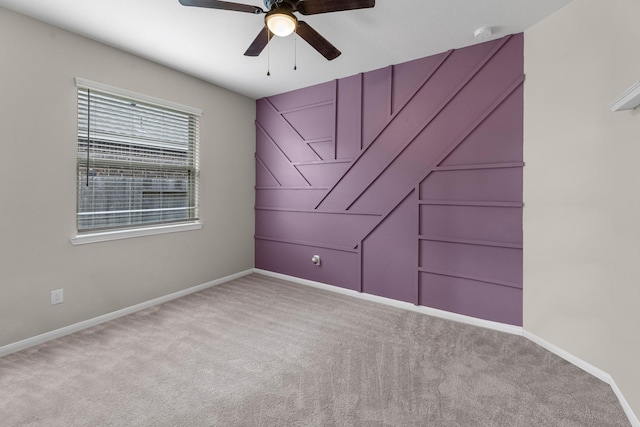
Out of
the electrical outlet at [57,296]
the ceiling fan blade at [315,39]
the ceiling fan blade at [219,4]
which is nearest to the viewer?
the ceiling fan blade at [219,4]

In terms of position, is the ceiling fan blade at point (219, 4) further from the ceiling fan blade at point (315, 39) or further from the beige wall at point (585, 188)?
the beige wall at point (585, 188)

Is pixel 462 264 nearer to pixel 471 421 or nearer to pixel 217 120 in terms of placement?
pixel 471 421

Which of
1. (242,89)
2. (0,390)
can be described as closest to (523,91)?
(242,89)

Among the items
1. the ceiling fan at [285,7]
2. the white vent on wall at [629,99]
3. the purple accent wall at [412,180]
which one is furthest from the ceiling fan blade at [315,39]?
the white vent on wall at [629,99]

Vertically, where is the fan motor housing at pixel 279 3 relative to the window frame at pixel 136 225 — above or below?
above

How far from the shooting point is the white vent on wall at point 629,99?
1.36 metres

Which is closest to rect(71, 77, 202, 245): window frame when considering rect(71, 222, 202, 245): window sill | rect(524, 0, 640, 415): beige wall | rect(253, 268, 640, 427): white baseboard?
rect(71, 222, 202, 245): window sill

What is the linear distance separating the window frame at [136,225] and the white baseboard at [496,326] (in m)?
1.44

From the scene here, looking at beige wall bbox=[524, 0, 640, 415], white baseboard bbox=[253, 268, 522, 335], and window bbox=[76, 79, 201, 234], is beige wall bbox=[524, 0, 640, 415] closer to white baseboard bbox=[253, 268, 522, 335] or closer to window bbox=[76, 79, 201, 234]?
white baseboard bbox=[253, 268, 522, 335]

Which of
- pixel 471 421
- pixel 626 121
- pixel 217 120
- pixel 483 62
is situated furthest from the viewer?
pixel 217 120

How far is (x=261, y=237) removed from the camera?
14.0 ft

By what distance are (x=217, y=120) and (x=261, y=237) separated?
170 centimetres

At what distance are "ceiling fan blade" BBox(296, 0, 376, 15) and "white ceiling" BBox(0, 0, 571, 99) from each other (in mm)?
541

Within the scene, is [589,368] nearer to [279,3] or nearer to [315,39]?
[315,39]
